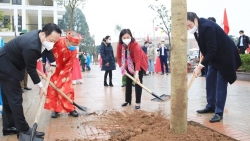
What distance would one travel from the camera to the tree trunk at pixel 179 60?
9.44 feet

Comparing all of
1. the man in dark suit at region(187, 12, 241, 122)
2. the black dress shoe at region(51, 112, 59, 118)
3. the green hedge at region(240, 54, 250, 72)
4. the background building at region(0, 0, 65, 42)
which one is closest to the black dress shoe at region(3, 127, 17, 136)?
the black dress shoe at region(51, 112, 59, 118)

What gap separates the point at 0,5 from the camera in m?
25.6

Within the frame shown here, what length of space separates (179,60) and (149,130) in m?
1.09

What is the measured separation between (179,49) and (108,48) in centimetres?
628

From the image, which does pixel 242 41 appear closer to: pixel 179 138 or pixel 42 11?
pixel 179 138

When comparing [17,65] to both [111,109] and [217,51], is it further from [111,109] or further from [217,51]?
[217,51]

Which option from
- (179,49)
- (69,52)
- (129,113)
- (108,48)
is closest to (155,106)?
(129,113)

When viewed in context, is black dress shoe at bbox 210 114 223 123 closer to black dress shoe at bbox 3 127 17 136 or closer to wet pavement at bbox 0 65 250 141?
wet pavement at bbox 0 65 250 141

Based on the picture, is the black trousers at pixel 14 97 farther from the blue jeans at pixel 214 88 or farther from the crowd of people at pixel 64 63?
the blue jeans at pixel 214 88

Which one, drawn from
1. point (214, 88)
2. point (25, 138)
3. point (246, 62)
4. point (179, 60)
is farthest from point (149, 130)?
point (246, 62)

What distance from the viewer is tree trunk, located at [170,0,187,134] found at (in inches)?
113

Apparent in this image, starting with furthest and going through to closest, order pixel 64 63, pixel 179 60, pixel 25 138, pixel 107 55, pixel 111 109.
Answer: pixel 107 55
pixel 111 109
pixel 64 63
pixel 25 138
pixel 179 60

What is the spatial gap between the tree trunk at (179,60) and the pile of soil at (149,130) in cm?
22

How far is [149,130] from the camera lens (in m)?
3.41
